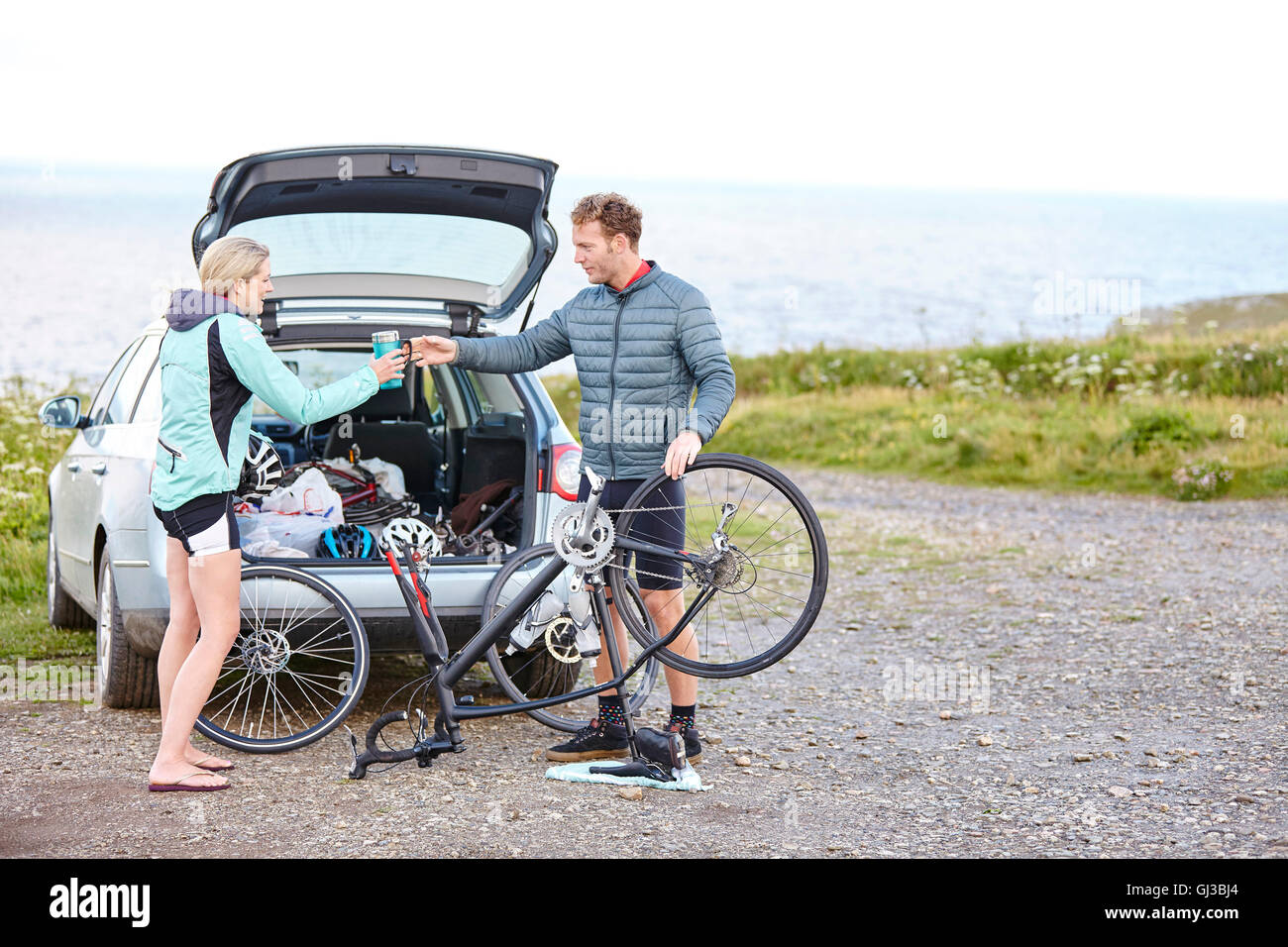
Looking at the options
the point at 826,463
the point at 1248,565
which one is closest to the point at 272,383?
the point at 1248,565

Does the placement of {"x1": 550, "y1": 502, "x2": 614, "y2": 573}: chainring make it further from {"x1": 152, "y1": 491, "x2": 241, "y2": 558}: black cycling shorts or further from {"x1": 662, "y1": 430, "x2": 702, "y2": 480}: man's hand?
{"x1": 152, "y1": 491, "x2": 241, "y2": 558}: black cycling shorts

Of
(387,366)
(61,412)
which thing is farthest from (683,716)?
(61,412)

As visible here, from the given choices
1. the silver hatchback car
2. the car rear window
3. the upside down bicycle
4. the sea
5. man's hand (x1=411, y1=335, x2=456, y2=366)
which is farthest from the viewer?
the sea

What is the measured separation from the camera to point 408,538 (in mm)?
4914

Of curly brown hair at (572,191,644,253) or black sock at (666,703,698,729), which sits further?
black sock at (666,703,698,729)

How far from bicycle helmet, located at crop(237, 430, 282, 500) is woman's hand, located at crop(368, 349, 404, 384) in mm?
1211

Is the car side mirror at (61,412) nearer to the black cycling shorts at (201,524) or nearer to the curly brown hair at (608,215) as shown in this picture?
the black cycling shorts at (201,524)

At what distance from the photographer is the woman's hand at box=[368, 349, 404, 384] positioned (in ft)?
14.6

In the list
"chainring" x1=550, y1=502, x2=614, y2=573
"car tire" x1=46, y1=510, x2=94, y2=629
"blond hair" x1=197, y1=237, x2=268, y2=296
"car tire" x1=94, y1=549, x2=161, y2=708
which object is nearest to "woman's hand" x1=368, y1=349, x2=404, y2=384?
"blond hair" x1=197, y1=237, x2=268, y2=296

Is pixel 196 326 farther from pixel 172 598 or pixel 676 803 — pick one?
pixel 676 803

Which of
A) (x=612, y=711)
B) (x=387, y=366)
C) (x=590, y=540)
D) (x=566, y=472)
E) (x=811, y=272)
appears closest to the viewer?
(x=387, y=366)

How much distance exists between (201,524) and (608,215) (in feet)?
5.72

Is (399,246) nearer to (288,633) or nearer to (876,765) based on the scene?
(288,633)

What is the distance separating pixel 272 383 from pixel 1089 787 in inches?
123
